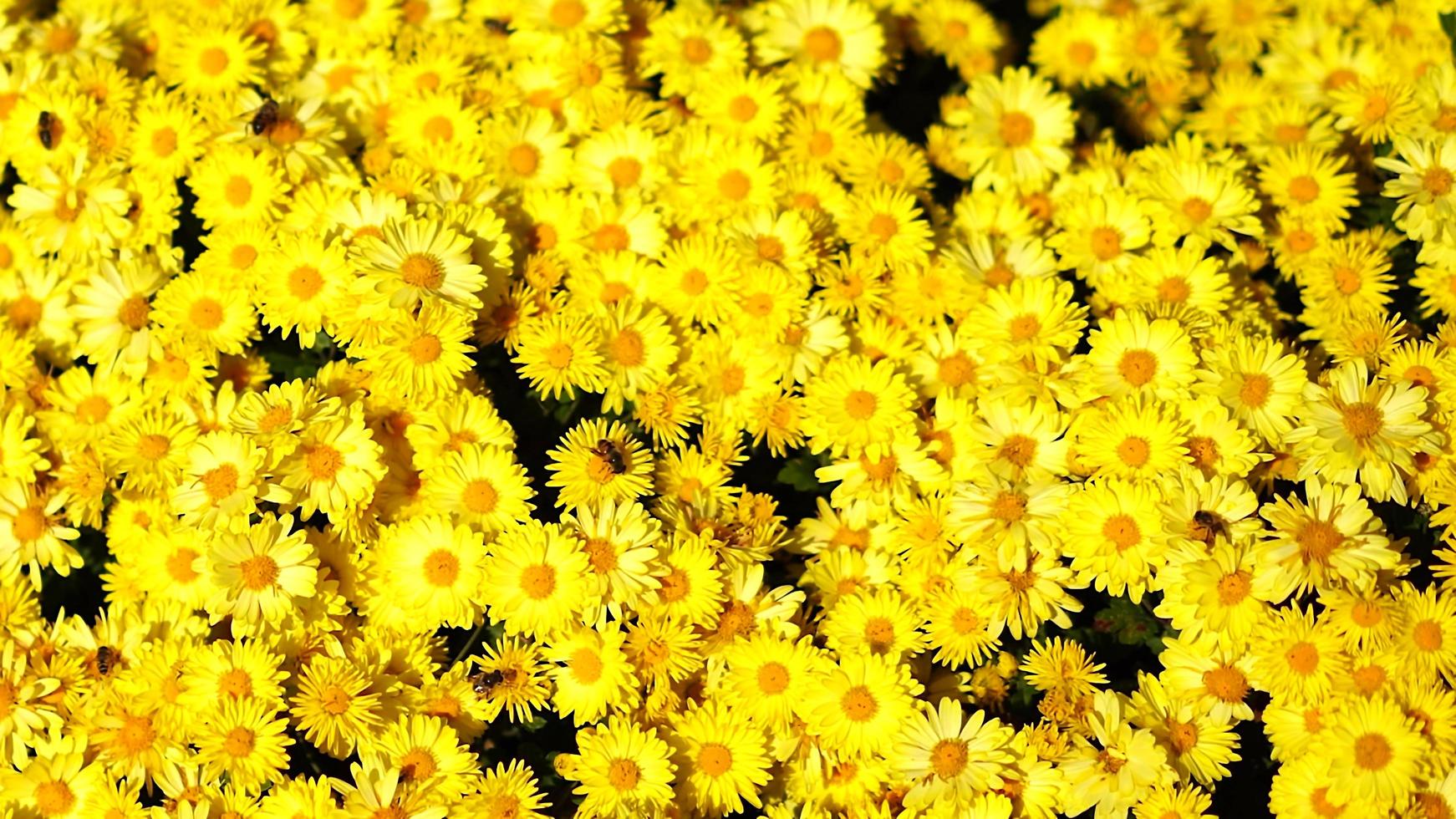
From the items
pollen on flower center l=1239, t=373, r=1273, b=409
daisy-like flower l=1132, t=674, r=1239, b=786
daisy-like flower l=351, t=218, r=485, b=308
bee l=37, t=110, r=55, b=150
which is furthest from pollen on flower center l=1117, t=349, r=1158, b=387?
bee l=37, t=110, r=55, b=150

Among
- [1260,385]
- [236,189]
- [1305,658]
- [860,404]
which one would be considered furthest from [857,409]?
[236,189]

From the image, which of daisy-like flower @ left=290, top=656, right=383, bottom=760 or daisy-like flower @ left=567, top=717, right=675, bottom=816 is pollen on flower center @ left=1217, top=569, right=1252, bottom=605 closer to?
daisy-like flower @ left=567, top=717, right=675, bottom=816

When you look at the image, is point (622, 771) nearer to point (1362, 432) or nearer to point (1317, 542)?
point (1317, 542)

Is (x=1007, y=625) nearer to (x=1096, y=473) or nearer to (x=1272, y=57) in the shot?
(x=1096, y=473)

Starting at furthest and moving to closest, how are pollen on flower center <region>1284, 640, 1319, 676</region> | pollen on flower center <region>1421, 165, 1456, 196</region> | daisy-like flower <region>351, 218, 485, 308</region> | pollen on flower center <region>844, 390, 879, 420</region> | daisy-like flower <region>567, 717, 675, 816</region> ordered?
1. pollen on flower center <region>1421, 165, 1456, 196</region>
2. pollen on flower center <region>844, 390, 879, 420</region>
3. daisy-like flower <region>351, 218, 485, 308</region>
4. daisy-like flower <region>567, 717, 675, 816</region>
5. pollen on flower center <region>1284, 640, 1319, 676</region>

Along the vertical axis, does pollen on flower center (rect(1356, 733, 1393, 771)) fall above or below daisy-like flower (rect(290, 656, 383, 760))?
above

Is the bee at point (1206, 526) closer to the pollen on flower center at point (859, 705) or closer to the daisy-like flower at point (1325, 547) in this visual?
the daisy-like flower at point (1325, 547)
